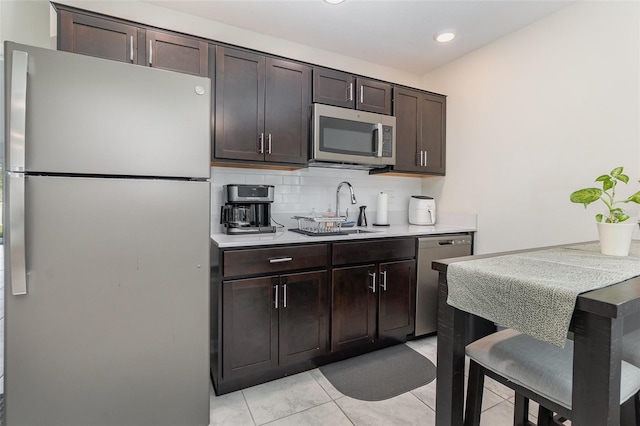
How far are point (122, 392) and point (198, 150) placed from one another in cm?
116

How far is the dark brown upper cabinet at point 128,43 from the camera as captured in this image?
1.72 meters

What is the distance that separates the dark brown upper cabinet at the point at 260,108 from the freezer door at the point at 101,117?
587mm

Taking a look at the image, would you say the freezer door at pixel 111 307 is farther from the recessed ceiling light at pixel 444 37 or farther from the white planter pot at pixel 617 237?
the recessed ceiling light at pixel 444 37

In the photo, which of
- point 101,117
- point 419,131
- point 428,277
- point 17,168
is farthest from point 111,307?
point 419,131

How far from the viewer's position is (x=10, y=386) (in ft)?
4.12

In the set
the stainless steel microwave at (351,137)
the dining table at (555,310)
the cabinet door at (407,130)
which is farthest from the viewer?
the cabinet door at (407,130)

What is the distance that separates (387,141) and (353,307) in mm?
1390

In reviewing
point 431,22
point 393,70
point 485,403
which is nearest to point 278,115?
point 431,22

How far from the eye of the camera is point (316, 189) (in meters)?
2.77

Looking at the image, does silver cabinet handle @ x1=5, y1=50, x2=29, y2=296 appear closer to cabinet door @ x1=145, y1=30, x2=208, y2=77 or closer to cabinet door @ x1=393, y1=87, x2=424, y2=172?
cabinet door @ x1=145, y1=30, x2=208, y2=77

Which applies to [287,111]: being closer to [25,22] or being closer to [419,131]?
[419,131]

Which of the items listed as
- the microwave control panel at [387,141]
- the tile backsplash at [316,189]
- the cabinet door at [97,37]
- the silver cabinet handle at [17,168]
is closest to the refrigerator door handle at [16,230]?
the silver cabinet handle at [17,168]

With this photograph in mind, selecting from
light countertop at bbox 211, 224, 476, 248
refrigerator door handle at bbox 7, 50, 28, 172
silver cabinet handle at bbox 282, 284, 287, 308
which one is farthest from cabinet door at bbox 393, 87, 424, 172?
refrigerator door handle at bbox 7, 50, 28, 172

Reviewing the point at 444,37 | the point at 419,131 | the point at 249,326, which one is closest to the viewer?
the point at 249,326
